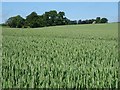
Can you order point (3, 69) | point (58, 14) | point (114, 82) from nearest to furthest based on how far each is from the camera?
point (114, 82), point (3, 69), point (58, 14)

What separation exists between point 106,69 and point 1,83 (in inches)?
95.2

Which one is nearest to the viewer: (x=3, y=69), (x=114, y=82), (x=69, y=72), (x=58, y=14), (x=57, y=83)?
(x=57, y=83)

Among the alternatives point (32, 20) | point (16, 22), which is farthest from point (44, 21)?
point (16, 22)

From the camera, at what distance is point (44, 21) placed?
71.8m

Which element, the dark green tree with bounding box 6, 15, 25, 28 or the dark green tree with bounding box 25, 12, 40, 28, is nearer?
the dark green tree with bounding box 6, 15, 25, 28

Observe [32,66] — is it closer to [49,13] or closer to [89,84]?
[89,84]

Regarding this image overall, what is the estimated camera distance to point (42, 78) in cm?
535

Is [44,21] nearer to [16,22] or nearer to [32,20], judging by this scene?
[32,20]

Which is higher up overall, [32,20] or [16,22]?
[32,20]

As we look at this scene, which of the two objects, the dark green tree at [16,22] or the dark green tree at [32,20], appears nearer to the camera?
the dark green tree at [16,22]

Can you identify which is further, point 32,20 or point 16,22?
point 32,20

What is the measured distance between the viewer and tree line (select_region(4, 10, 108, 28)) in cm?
7075

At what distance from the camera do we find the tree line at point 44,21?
70.8m

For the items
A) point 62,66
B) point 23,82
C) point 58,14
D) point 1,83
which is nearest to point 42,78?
point 23,82
